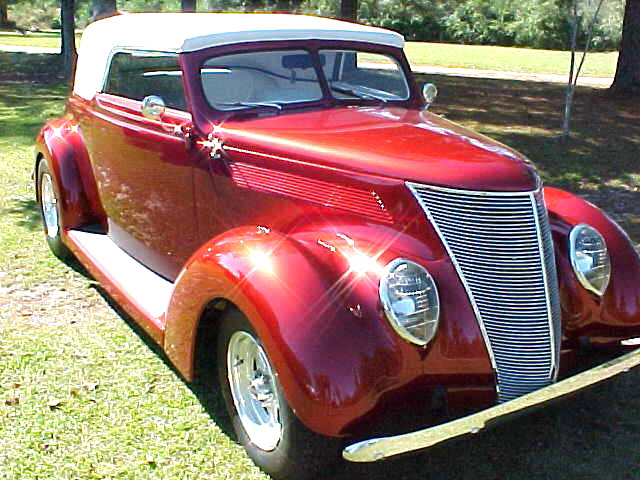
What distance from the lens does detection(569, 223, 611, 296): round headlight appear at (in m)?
3.71

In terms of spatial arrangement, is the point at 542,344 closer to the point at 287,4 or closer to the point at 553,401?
the point at 553,401

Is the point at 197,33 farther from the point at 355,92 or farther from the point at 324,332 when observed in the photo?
the point at 324,332

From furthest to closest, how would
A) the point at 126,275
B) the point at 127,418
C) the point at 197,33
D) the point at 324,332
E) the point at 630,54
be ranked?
the point at 630,54 → the point at 126,275 → the point at 197,33 → the point at 127,418 → the point at 324,332

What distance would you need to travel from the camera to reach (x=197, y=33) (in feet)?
14.1

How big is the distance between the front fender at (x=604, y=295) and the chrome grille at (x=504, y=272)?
32 centimetres

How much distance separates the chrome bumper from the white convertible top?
7.85ft

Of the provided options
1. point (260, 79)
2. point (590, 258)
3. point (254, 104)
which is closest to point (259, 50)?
point (260, 79)

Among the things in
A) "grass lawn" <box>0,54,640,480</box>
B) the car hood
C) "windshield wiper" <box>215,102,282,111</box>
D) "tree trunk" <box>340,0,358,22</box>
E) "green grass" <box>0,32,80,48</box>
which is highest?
"tree trunk" <box>340,0,358,22</box>

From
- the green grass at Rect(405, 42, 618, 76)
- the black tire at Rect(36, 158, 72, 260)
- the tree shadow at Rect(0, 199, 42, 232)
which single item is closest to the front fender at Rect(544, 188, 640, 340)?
the black tire at Rect(36, 158, 72, 260)

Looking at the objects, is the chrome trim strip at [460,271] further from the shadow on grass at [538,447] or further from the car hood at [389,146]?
the shadow on grass at [538,447]

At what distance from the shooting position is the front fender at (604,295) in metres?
3.67

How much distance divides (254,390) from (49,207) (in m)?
3.50

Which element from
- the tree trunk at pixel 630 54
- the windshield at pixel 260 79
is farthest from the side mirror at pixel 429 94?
the tree trunk at pixel 630 54

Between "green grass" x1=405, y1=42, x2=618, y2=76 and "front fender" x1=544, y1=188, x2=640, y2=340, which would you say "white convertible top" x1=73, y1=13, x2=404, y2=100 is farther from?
"green grass" x1=405, y1=42, x2=618, y2=76
